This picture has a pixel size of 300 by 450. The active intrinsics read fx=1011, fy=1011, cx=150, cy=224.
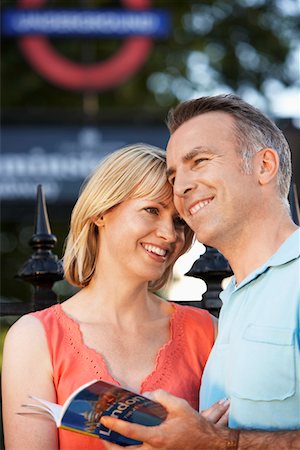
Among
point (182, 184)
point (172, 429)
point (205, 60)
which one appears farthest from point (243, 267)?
point (205, 60)

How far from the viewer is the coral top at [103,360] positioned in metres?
3.22

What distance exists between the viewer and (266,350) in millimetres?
2730

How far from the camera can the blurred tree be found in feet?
54.3

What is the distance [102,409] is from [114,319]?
86cm

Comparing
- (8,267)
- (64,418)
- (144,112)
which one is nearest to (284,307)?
(64,418)

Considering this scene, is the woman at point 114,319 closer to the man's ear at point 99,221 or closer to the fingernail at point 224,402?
the man's ear at point 99,221

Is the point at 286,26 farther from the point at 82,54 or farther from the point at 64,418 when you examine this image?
the point at 64,418

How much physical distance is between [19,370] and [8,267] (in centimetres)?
1171

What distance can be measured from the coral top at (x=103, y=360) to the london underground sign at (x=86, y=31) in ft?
36.6

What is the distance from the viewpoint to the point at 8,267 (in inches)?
581

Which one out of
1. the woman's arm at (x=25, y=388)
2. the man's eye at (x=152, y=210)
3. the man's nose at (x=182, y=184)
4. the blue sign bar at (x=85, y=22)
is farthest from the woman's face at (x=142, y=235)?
the blue sign bar at (x=85, y=22)

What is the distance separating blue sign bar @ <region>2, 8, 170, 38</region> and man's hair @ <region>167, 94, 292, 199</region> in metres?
11.4

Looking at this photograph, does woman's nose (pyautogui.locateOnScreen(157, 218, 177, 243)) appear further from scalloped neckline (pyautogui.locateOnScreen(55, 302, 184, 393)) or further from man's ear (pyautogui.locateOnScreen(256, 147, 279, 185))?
man's ear (pyautogui.locateOnScreen(256, 147, 279, 185))

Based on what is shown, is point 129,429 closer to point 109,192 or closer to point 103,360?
point 103,360
